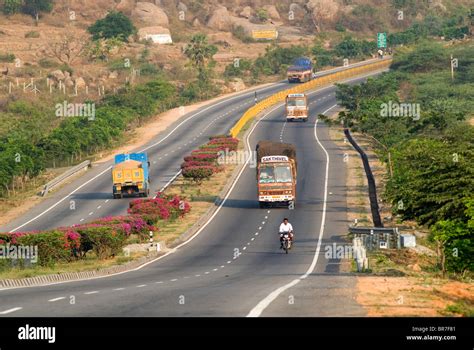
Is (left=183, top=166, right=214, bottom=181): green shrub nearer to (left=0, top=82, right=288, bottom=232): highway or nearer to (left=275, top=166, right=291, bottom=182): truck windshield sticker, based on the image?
(left=0, top=82, right=288, bottom=232): highway

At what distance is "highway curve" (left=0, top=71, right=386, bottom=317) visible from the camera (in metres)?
24.9

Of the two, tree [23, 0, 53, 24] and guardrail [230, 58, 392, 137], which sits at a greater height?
tree [23, 0, 53, 24]

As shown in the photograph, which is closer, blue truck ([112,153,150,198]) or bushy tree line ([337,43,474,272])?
bushy tree line ([337,43,474,272])

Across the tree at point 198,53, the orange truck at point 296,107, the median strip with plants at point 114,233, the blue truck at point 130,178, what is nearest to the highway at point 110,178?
the blue truck at point 130,178

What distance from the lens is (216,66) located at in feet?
545

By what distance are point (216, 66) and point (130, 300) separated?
14049 cm

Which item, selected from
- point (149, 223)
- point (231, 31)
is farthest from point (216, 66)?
point (149, 223)

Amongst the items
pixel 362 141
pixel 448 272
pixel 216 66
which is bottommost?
pixel 448 272

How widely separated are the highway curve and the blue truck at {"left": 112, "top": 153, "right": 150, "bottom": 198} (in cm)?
251

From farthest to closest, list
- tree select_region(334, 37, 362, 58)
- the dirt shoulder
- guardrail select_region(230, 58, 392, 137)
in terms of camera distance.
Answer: tree select_region(334, 37, 362, 58) < guardrail select_region(230, 58, 392, 137) < the dirt shoulder

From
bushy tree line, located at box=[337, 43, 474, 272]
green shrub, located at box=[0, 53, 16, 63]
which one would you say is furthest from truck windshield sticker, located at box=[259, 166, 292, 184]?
green shrub, located at box=[0, 53, 16, 63]

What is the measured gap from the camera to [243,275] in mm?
39156

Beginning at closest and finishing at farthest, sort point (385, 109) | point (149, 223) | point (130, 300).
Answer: point (130, 300) < point (149, 223) < point (385, 109)

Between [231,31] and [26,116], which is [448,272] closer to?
[26,116]
